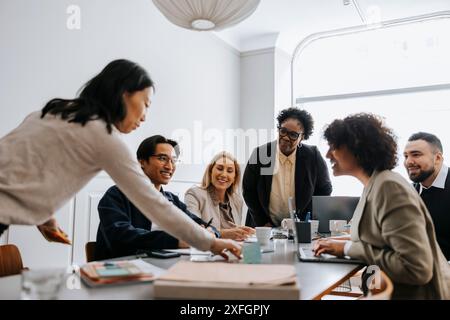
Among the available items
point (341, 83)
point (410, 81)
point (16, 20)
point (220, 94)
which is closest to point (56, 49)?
point (16, 20)

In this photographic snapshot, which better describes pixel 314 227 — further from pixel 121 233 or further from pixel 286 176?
pixel 121 233

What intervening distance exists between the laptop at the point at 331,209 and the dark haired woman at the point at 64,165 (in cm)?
133

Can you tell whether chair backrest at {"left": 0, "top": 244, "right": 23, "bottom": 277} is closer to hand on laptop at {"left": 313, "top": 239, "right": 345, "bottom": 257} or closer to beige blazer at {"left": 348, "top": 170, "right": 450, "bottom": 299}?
hand on laptop at {"left": 313, "top": 239, "right": 345, "bottom": 257}

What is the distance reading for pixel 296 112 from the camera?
289 cm

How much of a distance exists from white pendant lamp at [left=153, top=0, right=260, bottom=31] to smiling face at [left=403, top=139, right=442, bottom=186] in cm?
139

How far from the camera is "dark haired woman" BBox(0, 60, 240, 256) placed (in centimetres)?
110

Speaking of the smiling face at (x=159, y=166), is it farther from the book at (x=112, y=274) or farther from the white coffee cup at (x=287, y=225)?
the book at (x=112, y=274)

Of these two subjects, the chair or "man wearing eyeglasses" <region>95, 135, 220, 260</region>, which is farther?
"man wearing eyeglasses" <region>95, 135, 220, 260</region>

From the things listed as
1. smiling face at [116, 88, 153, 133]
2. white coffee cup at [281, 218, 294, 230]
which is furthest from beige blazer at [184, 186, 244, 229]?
smiling face at [116, 88, 153, 133]

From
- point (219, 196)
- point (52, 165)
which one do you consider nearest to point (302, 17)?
point (219, 196)

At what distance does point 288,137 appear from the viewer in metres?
2.76

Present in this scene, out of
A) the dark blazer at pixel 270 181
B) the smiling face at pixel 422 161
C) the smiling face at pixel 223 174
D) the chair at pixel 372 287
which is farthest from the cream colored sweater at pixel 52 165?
the smiling face at pixel 422 161

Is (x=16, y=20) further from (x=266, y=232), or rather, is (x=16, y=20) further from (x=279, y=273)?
(x=279, y=273)
